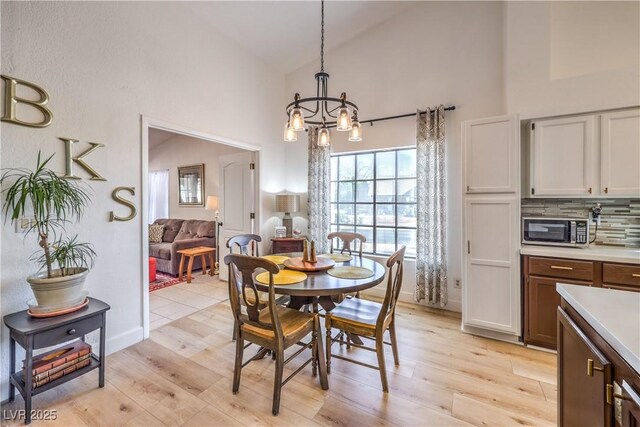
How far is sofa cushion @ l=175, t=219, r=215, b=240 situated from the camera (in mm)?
5628

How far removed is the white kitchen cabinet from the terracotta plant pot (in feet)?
11.0

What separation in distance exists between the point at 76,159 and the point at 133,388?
6.00 feet

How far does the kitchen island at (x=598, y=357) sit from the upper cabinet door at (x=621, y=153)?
1763mm

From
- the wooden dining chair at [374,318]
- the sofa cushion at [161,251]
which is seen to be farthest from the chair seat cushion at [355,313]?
the sofa cushion at [161,251]

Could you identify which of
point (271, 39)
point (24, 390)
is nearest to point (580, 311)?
point (24, 390)

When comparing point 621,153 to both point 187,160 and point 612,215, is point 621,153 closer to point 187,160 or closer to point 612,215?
point 612,215

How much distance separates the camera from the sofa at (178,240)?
195 inches

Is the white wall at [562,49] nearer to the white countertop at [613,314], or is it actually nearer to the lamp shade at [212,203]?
the white countertop at [613,314]

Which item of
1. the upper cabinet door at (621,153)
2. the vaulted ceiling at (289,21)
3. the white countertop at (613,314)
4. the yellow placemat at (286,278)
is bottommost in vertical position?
the yellow placemat at (286,278)

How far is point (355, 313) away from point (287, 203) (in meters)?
2.39

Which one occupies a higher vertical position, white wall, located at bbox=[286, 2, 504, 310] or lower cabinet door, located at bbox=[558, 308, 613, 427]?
white wall, located at bbox=[286, 2, 504, 310]

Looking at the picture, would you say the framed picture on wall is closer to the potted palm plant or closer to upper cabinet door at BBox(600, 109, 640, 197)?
the potted palm plant

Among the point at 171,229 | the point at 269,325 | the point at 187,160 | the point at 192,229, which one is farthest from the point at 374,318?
the point at 187,160

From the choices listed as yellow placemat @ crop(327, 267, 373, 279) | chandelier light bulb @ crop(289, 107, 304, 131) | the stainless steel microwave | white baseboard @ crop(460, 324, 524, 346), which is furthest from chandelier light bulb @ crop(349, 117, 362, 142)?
white baseboard @ crop(460, 324, 524, 346)
